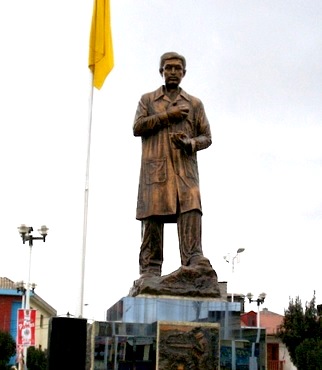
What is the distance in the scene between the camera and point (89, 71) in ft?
35.1

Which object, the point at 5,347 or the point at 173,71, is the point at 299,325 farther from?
the point at 173,71

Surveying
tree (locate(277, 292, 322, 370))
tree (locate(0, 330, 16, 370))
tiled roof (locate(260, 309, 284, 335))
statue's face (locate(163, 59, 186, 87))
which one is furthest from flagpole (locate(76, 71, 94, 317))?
tiled roof (locate(260, 309, 284, 335))

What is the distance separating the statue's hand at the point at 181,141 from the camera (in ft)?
33.6

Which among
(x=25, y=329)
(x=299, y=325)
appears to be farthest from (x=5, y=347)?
(x=299, y=325)

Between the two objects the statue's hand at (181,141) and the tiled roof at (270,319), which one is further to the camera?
the tiled roof at (270,319)

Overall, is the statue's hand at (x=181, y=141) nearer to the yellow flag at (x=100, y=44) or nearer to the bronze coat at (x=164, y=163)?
the bronze coat at (x=164, y=163)

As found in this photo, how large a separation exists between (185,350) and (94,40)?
15.3 feet

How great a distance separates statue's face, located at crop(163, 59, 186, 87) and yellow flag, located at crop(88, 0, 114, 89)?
0.83m

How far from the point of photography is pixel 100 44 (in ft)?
35.5

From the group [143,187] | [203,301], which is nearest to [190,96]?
[143,187]

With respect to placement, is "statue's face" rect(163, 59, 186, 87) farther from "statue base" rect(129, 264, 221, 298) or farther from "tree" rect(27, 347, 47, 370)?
"tree" rect(27, 347, 47, 370)

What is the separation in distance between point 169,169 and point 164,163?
113 mm

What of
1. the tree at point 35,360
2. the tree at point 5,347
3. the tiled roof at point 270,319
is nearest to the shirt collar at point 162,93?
the tree at point 5,347

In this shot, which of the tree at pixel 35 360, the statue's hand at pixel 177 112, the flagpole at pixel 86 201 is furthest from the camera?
the tree at pixel 35 360
